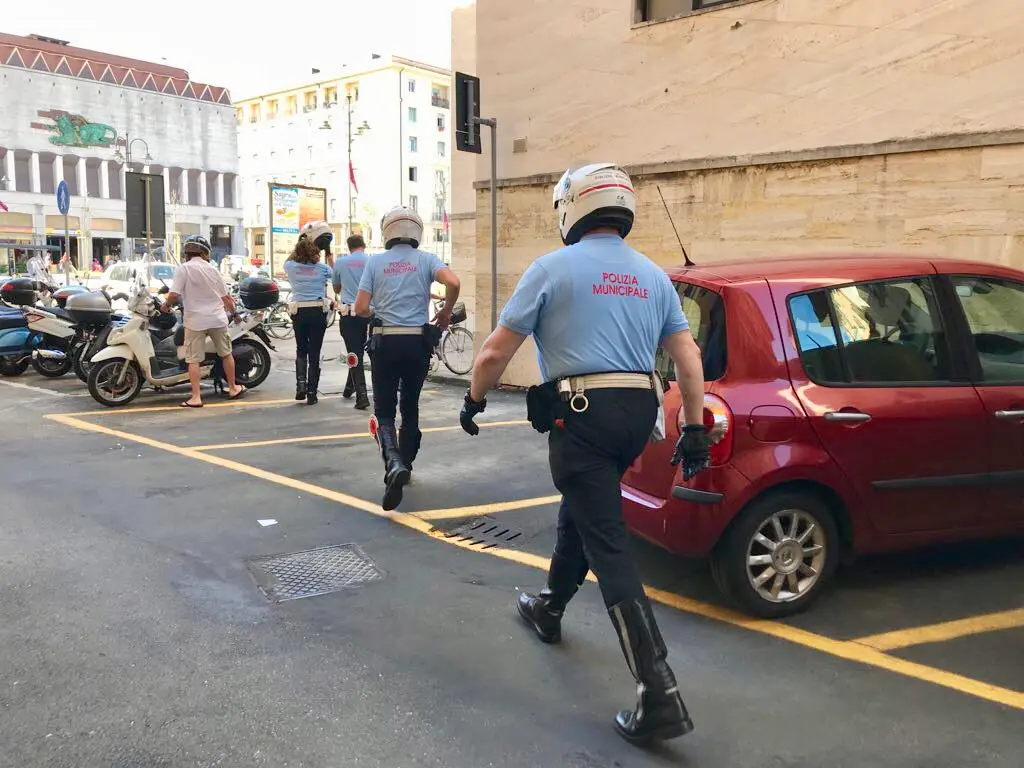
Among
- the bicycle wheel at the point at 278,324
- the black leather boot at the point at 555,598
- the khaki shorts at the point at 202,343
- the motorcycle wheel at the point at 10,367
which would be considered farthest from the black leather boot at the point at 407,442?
the bicycle wheel at the point at 278,324

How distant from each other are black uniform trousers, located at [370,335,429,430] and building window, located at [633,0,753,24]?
5293mm

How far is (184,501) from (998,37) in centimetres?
717

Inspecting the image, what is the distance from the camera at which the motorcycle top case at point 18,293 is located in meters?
11.3

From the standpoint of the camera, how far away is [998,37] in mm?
6719

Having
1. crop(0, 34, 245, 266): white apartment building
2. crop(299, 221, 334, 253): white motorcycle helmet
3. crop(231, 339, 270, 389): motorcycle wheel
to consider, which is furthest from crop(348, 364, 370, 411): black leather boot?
crop(0, 34, 245, 266): white apartment building

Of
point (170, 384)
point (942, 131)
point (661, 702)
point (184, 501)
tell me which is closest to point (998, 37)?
point (942, 131)

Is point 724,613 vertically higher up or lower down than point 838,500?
lower down

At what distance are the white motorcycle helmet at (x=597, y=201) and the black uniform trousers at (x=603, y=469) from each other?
0.64 meters

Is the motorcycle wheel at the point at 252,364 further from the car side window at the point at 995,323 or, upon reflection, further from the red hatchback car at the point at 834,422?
the car side window at the point at 995,323

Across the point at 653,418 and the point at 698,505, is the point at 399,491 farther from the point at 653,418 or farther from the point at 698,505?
the point at 653,418

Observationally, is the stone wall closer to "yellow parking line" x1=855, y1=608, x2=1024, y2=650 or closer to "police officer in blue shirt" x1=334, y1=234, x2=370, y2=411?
"police officer in blue shirt" x1=334, y1=234, x2=370, y2=411

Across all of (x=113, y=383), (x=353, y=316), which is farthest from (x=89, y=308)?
(x=353, y=316)

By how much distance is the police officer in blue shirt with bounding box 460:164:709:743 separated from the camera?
9.48ft

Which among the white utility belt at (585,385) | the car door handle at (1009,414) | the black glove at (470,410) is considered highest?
the white utility belt at (585,385)
